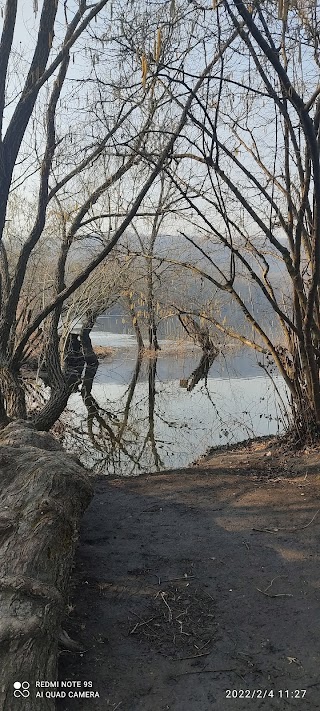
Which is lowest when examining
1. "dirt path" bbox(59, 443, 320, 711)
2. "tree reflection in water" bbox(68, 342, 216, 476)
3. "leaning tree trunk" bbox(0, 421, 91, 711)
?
"tree reflection in water" bbox(68, 342, 216, 476)

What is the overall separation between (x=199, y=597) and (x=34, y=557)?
34.9 inches

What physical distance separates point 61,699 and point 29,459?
163 centimetres

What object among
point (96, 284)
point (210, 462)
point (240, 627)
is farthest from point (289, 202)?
point (96, 284)

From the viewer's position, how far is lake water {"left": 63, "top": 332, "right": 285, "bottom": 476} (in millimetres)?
6855

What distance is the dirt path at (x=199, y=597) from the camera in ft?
7.14

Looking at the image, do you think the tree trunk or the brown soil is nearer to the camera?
the tree trunk

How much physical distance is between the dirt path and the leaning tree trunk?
22cm

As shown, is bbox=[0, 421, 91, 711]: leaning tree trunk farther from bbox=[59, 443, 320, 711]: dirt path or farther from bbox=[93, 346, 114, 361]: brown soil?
bbox=[93, 346, 114, 361]: brown soil

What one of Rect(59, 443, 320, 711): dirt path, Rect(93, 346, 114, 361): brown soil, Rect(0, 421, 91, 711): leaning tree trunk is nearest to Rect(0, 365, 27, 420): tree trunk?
Rect(59, 443, 320, 711): dirt path

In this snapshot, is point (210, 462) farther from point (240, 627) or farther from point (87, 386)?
point (87, 386)

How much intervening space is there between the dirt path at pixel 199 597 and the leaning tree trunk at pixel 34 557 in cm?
22

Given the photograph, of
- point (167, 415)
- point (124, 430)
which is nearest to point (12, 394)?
point (124, 430)

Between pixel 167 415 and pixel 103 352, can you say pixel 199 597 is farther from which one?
pixel 103 352

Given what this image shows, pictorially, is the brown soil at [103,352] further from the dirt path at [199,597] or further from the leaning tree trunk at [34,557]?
the leaning tree trunk at [34,557]
